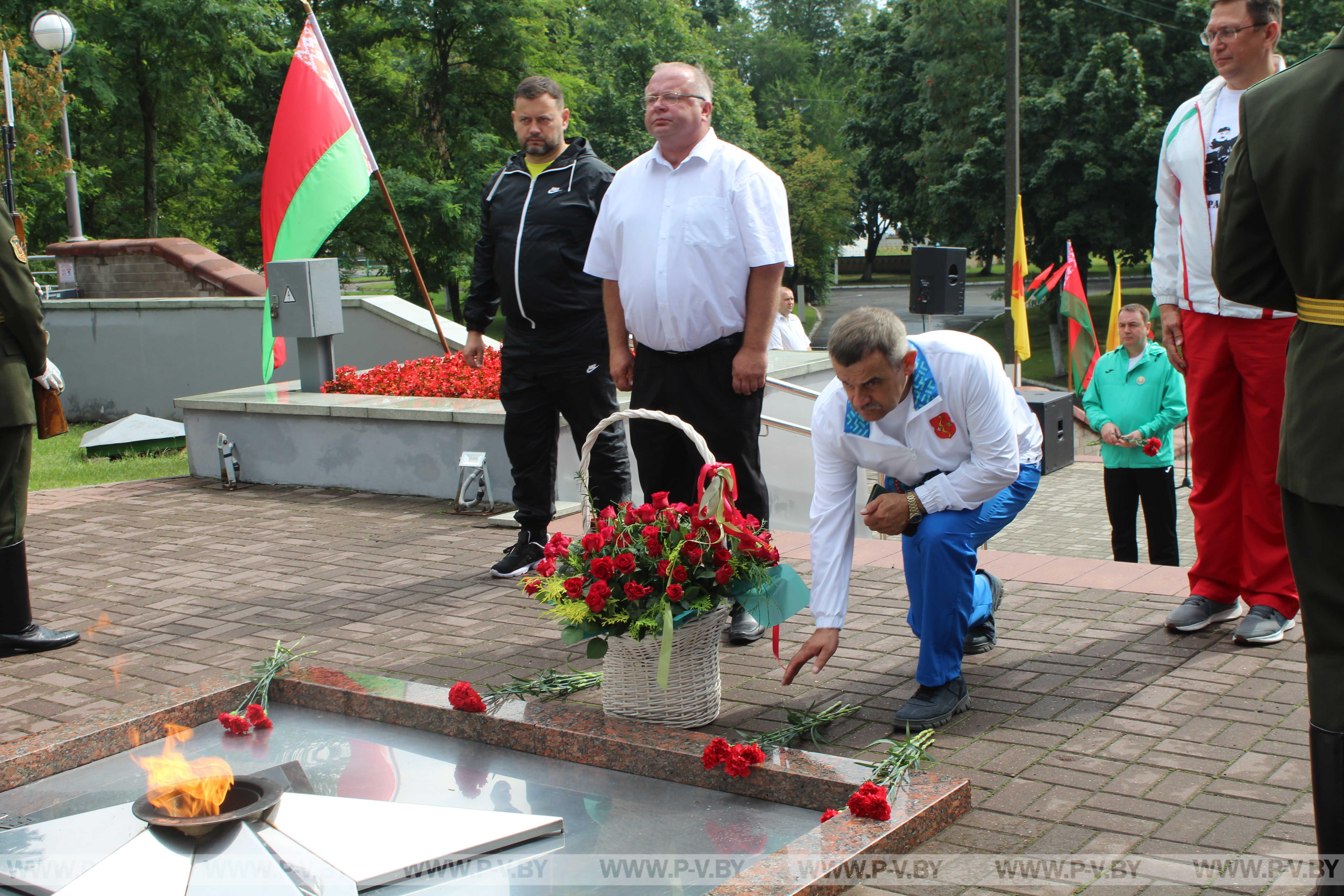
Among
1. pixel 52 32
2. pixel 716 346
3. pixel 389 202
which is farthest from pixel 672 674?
pixel 52 32

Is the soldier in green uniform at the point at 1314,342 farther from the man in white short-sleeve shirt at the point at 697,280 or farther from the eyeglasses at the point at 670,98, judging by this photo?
the eyeglasses at the point at 670,98

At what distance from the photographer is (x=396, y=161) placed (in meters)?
27.7

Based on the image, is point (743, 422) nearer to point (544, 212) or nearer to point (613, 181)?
point (613, 181)

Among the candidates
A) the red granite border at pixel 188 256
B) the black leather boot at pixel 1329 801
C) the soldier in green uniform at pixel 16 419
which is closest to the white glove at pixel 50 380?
the soldier in green uniform at pixel 16 419

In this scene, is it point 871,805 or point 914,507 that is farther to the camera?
point 914,507

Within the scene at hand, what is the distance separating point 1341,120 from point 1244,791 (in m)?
1.75

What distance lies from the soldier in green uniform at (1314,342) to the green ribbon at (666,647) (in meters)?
1.54

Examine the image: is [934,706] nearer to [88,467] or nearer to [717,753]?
[717,753]

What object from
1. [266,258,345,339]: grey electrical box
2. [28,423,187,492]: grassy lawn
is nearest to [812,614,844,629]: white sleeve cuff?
[266,258,345,339]: grey electrical box

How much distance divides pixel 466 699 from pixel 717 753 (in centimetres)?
90

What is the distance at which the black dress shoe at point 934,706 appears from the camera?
3717mm

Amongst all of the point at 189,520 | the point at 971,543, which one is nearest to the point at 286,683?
the point at 971,543

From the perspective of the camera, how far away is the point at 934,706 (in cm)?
376

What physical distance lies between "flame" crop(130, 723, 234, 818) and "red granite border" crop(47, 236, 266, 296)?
37.9 ft
